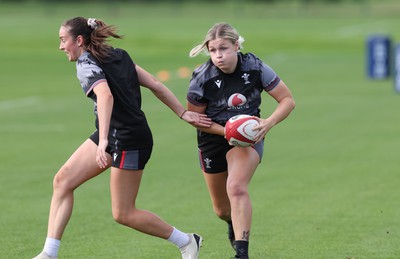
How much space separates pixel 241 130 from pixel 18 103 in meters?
18.3

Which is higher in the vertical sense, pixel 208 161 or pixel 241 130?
pixel 241 130

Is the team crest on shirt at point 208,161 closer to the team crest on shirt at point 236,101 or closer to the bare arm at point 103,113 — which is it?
the team crest on shirt at point 236,101

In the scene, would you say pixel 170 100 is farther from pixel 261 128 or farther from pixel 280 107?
pixel 280 107

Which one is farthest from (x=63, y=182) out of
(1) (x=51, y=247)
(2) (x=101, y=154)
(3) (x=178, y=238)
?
(3) (x=178, y=238)

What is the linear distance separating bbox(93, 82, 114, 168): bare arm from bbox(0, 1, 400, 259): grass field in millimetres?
1853

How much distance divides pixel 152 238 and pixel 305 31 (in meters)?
50.5

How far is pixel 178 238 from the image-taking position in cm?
914

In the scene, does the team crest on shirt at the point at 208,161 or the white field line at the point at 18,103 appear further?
the white field line at the point at 18,103

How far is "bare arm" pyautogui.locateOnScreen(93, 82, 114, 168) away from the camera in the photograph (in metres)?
8.16

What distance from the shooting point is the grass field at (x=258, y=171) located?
10.5 metres

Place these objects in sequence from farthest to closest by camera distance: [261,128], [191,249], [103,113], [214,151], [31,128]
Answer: [31,128]
[214,151]
[191,249]
[261,128]
[103,113]

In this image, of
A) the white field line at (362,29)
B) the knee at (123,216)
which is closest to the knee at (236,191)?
the knee at (123,216)

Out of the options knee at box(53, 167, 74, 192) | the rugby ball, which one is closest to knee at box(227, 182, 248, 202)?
the rugby ball

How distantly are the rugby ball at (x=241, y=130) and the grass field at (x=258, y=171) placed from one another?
132 cm
